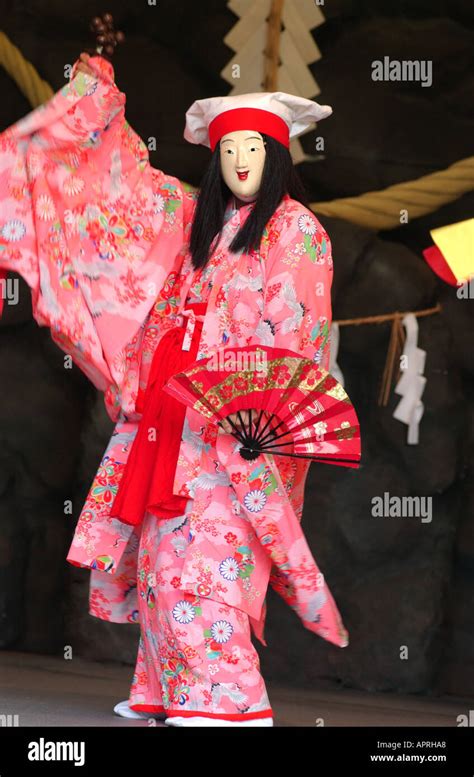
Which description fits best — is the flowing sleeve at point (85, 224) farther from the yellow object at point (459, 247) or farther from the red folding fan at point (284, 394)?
the yellow object at point (459, 247)

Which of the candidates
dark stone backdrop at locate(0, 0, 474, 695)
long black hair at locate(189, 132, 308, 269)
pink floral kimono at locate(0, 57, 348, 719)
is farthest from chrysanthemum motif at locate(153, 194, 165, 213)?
dark stone backdrop at locate(0, 0, 474, 695)

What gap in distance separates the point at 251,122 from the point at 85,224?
1.97ft

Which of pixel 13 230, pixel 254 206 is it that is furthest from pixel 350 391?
pixel 13 230

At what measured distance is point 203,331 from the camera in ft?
12.3

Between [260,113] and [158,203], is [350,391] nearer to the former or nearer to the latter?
[158,203]

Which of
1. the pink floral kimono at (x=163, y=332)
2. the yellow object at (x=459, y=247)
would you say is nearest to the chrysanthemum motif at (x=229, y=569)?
the pink floral kimono at (x=163, y=332)

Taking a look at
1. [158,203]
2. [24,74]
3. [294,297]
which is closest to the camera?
[294,297]

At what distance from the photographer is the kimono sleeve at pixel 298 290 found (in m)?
3.64

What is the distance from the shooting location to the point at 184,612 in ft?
11.7

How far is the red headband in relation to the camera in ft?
12.5

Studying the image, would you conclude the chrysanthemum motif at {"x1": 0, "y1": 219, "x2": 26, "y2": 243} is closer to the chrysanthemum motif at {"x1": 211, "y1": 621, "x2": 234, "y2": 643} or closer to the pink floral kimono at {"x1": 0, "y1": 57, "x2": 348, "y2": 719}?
the pink floral kimono at {"x1": 0, "y1": 57, "x2": 348, "y2": 719}
